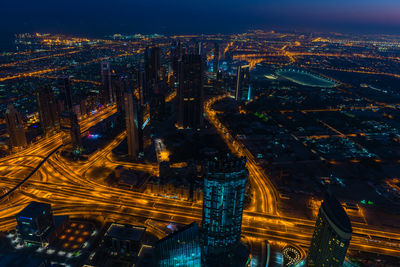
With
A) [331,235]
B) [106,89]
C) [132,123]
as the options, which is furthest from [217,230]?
[106,89]

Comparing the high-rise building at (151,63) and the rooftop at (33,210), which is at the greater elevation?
the high-rise building at (151,63)

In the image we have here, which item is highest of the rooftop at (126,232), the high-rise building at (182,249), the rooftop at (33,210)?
the high-rise building at (182,249)

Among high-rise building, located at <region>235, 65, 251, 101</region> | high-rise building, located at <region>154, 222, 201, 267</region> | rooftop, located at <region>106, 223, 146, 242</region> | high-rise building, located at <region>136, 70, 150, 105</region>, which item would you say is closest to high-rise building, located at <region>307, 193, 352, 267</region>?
high-rise building, located at <region>154, 222, 201, 267</region>

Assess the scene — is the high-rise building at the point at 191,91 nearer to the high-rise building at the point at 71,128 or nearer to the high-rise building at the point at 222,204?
the high-rise building at the point at 71,128

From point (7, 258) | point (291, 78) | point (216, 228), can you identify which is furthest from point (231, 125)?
point (291, 78)

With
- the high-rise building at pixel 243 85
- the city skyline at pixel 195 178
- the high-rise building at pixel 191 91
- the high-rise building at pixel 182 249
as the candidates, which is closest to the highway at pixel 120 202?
the city skyline at pixel 195 178

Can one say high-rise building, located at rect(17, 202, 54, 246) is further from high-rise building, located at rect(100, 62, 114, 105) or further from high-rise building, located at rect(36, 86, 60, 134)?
high-rise building, located at rect(100, 62, 114, 105)
